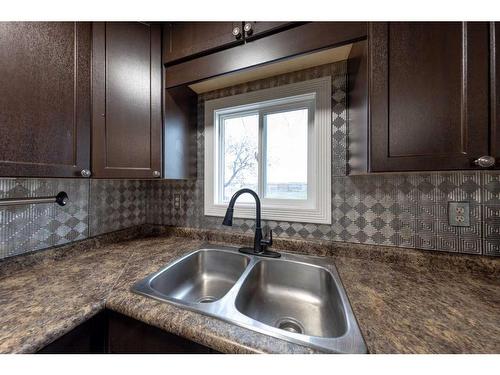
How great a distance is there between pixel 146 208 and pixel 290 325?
136 cm

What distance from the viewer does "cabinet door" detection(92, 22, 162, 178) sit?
3.07 feet

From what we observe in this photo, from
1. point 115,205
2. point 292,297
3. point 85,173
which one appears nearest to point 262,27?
point 85,173

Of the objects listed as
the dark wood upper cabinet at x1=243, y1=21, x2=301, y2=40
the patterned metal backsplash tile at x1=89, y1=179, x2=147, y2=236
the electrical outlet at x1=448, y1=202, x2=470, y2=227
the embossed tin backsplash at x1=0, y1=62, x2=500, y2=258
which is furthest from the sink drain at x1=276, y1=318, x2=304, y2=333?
the dark wood upper cabinet at x1=243, y1=21, x2=301, y2=40

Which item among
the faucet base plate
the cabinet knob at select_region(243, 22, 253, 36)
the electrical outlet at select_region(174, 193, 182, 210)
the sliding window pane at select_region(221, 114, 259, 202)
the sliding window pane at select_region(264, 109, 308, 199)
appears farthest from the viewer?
the electrical outlet at select_region(174, 193, 182, 210)

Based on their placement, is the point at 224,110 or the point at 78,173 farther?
the point at 224,110

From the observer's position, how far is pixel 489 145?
61cm

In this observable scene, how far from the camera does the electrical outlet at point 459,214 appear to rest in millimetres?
868

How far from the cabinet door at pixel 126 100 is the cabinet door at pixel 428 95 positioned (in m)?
1.12

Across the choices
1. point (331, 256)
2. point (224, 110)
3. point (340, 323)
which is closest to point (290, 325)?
point (340, 323)

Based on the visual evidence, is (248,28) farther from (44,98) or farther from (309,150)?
(44,98)

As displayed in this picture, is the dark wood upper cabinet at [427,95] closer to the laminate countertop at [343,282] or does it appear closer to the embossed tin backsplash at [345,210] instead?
the embossed tin backsplash at [345,210]

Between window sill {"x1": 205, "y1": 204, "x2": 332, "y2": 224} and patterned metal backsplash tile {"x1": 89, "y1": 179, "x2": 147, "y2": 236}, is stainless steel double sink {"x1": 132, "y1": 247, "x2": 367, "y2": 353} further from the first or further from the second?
patterned metal backsplash tile {"x1": 89, "y1": 179, "x2": 147, "y2": 236}

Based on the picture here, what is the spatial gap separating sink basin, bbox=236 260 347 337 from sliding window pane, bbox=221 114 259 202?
1.72 feet
